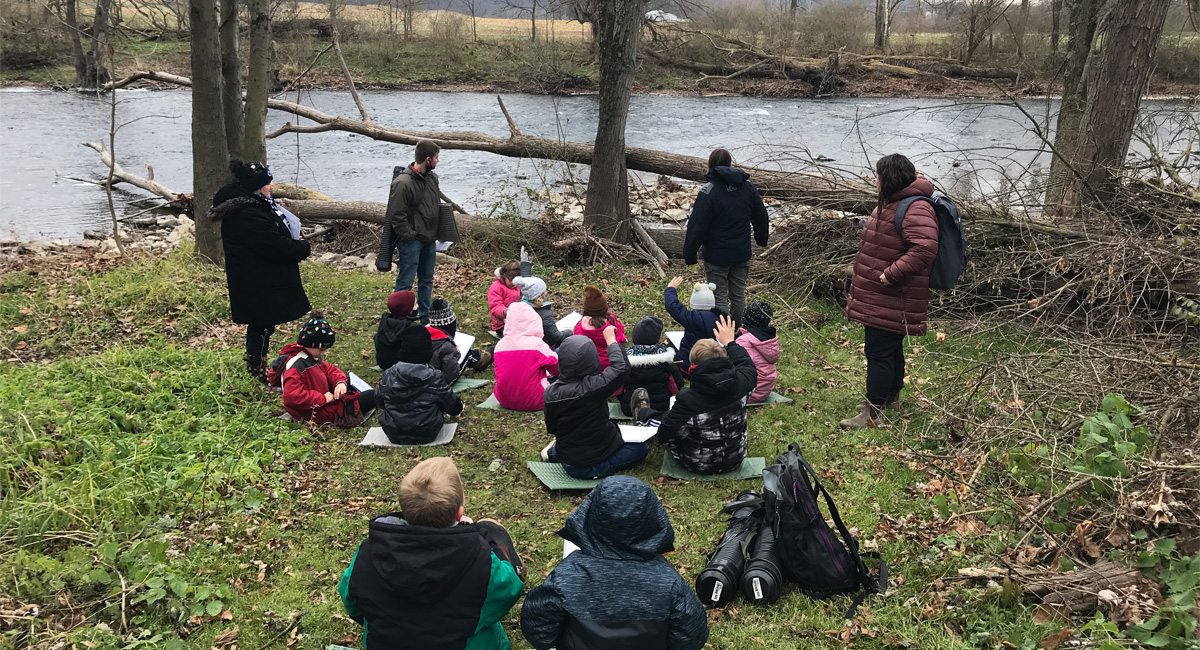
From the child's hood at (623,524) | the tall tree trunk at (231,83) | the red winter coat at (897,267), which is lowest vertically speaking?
the child's hood at (623,524)

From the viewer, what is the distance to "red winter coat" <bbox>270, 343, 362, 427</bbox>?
577cm

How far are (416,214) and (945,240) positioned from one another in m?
4.48

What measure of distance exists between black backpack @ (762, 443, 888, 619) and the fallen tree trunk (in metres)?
5.91

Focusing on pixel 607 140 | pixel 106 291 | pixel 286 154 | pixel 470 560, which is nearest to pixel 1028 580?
pixel 470 560

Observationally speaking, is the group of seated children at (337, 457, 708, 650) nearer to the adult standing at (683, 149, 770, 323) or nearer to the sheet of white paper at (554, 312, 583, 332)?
the adult standing at (683, 149, 770, 323)

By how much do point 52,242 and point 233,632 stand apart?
9.94 metres

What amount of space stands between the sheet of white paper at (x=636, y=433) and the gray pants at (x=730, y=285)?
6.92 feet

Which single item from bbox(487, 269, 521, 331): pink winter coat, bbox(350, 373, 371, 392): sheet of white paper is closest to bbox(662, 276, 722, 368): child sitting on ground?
bbox(487, 269, 521, 331): pink winter coat

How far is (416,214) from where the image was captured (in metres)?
7.38

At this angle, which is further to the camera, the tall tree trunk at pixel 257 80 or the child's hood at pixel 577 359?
the tall tree trunk at pixel 257 80

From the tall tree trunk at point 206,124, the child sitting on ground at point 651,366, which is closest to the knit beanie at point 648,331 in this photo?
the child sitting on ground at point 651,366

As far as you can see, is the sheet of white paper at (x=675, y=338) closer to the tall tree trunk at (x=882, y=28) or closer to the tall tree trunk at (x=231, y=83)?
the tall tree trunk at (x=231, y=83)

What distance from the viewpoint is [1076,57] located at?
1087cm

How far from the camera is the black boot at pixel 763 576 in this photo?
3.71m
